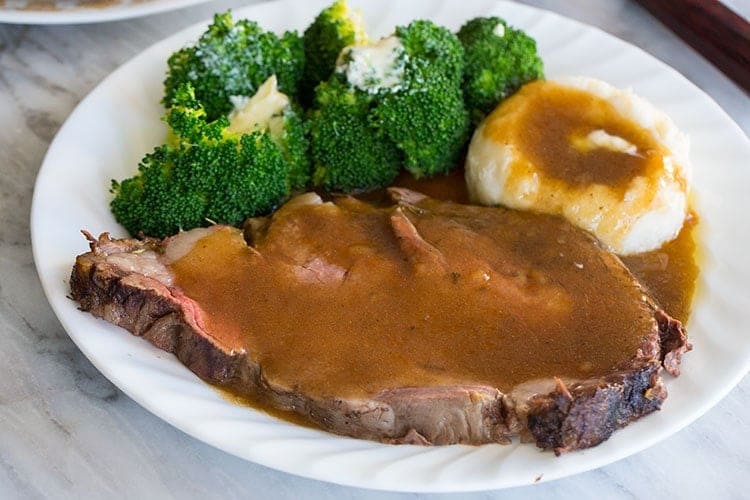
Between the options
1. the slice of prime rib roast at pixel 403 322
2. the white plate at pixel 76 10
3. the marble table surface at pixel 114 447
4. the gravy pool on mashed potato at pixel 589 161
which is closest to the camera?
the slice of prime rib roast at pixel 403 322

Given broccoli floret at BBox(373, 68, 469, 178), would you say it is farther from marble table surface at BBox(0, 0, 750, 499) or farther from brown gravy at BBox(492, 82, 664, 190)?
marble table surface at BBox(0, 0, 750, 499)

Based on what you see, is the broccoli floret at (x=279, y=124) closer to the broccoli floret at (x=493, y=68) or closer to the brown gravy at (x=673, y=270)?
the broccoli floret at (x=493, y=68)

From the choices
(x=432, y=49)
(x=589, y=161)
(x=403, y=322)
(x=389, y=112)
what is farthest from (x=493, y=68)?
(x=403, y=322)

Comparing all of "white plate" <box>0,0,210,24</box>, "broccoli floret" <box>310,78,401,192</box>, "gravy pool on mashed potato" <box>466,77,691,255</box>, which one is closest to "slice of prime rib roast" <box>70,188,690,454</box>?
"gravy pool on mashed potato" <box>466,77,691,255</box>

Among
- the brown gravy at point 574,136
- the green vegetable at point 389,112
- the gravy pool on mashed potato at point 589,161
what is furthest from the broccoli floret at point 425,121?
the brown gravy at point 574,136

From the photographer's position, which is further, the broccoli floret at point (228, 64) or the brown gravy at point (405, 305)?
the broccoli floret at point (228, 64)
